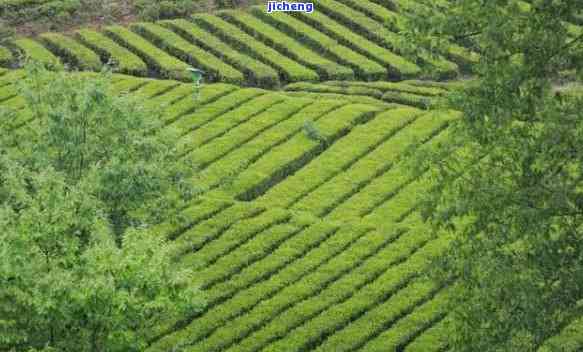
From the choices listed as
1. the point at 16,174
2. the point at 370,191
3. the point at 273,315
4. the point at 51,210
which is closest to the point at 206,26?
the point at 370,191

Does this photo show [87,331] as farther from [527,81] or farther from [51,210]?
[527,81]

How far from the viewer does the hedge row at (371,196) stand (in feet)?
113

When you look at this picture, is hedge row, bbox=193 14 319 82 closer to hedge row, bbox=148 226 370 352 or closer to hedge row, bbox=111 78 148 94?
hedge row, bbox=111 78 148 94

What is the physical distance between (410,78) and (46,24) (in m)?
18.9

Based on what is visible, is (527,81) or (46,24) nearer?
(527,81)

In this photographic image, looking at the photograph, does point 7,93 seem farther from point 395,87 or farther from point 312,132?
point 395,87

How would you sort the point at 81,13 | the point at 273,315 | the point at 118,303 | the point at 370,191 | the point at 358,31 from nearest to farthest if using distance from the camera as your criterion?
the point at 118,303
the point at 273,315
the point at 370,191
the point at 358,31
the point at 81,13

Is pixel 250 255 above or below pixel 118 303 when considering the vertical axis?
below

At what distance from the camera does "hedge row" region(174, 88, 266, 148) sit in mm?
40562

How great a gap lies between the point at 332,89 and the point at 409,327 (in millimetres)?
17698

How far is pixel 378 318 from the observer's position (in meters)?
29.0

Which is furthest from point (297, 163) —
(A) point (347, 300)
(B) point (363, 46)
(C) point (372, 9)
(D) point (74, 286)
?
(D) point (74, 286)

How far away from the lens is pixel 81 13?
5500cm

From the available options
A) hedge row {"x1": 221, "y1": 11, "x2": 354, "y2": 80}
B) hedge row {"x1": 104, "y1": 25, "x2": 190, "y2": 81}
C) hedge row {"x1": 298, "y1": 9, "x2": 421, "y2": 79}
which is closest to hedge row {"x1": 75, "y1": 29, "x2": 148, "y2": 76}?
hedge row {"x1": 104, "y1": 25, "x2": 190, "y2": 81}
